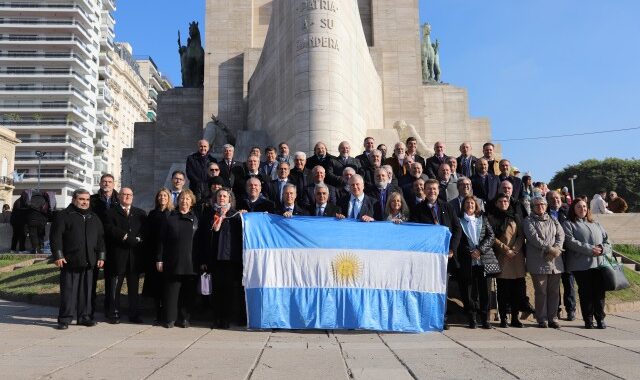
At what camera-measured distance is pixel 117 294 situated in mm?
7516

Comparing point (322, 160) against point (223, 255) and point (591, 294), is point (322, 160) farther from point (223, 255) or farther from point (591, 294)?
point (591, 294)

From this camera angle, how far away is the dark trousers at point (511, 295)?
7.46 m

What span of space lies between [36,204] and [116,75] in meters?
82.1

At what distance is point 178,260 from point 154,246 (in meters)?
0.65

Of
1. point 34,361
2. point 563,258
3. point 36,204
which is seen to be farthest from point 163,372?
point 36,204

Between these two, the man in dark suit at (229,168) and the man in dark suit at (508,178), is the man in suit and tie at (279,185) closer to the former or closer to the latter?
the man in dark suit at (229,168)

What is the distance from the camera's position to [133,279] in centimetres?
759

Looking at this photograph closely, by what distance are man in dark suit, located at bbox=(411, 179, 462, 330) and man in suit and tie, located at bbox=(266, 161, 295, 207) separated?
2093mm

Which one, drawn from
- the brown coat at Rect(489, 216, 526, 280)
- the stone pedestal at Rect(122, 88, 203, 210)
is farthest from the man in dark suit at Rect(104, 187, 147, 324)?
the stone pedestal at Rect(122, 88, 203, 210)

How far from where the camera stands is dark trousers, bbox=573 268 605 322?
→ 7359mm

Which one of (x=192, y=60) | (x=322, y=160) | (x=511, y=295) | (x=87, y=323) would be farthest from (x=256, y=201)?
(x=192, y=60)

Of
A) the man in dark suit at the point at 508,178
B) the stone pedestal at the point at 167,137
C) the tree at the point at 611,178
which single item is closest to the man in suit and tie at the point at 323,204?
the man in dark suit at the point at 508,178

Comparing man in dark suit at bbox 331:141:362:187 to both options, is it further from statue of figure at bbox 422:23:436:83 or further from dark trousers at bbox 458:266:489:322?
statue of figure at bbox 422:23:436:83

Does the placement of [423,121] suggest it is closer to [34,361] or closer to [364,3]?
[364,3]
